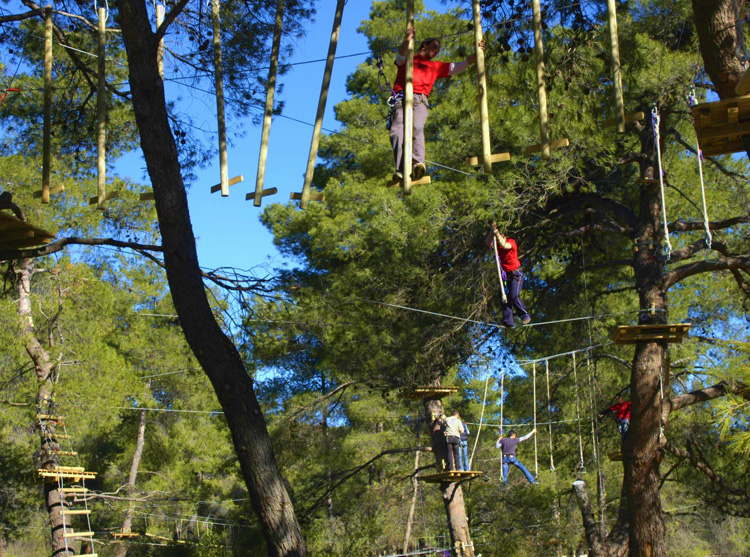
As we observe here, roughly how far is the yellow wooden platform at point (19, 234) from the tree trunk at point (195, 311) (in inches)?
33.1

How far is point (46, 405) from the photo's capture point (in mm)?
13086

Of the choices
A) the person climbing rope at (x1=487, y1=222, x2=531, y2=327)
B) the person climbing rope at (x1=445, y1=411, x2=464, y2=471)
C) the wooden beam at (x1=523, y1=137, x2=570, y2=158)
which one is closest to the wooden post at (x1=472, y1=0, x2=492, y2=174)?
the wooden beam at (x1=523, y1=137, x2=570, y2=158)

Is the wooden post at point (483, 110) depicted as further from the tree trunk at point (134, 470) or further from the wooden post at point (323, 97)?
the tree trunk at point (134, 470)

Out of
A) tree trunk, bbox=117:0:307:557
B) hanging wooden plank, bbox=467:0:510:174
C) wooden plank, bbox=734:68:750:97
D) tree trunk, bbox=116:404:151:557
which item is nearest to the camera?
wooden plank, bbox=734:68:750:97

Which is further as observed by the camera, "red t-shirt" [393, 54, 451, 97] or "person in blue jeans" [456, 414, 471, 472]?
"person in blue jeans" [456, 414, 471, 472]

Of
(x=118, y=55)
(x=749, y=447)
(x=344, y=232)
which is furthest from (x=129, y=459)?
(x=749, y=447)

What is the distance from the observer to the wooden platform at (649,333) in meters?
7.93

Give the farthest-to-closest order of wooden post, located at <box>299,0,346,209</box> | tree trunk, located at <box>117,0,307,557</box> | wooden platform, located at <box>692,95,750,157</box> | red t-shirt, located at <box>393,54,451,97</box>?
red t-shirt, located at <box>393,54,451,97</box> < tree trunk, located at <box>117,0,307,557</box> < wooden post, located at <box>299,0,346,209</box> < wooden platform, located at <box>692,95,750,157</box>

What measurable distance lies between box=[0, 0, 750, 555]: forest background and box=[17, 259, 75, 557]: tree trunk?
187 mm

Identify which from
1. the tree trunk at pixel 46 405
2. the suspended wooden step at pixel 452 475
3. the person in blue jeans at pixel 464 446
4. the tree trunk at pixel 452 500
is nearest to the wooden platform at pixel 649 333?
the suspended wooden step at pixel 452 475

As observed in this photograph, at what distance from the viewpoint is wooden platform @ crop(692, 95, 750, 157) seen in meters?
3.90

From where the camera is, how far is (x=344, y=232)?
40.6ft

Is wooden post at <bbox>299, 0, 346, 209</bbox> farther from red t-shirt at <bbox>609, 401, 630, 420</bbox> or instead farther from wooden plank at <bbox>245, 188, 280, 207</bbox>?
red t-shirt at <bbox>609, 401, 630, 420</bbox>

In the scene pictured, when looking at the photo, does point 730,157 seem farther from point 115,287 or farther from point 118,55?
point 115,287
